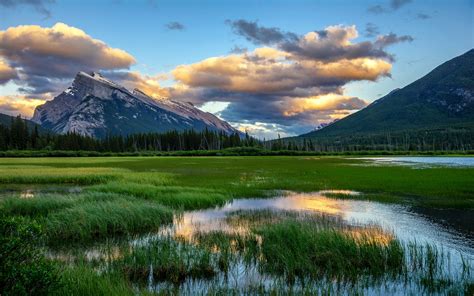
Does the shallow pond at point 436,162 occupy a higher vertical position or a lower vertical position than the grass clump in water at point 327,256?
lower

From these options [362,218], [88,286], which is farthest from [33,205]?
[362,218]

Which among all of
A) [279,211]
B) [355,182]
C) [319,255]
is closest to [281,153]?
[355,182]

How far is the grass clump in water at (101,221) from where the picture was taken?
20.7 meters

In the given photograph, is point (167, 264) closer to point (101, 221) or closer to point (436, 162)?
point (101, 221)

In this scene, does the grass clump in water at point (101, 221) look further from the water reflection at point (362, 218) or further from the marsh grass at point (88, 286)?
the marsh grass at point (88, 286)

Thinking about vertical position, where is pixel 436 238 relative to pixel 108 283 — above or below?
below

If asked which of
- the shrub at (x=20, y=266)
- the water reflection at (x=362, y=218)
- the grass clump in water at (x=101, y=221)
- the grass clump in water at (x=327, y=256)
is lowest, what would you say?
the water reflection at (x=362, y=218)

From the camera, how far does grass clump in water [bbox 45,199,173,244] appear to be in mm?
20734

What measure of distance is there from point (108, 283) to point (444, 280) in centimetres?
1217

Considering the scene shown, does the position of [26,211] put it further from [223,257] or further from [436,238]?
[436,238]

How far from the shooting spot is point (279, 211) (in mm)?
28547

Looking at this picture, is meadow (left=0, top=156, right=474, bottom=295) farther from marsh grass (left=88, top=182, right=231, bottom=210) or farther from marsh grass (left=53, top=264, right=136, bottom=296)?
marsh grass (left=88, top=182, right=231, bottom=210)

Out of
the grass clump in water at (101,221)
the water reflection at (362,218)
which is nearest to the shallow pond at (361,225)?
the water reflection at (362,218)

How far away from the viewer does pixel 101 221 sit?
22.1 metres
